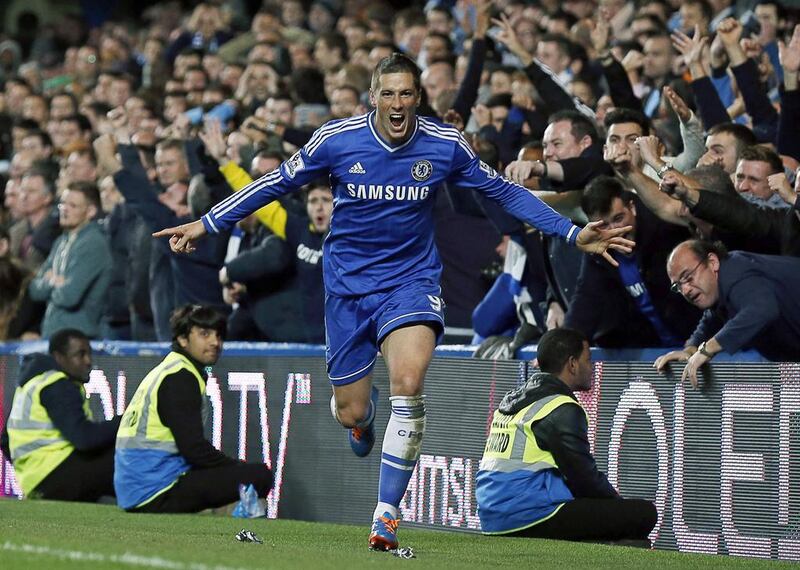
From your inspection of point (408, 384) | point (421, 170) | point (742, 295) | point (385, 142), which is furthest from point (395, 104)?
point (742, 295)

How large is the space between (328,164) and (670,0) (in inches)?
334

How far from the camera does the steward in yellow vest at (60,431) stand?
1128 cm

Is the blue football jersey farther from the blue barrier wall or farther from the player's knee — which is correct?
the blue barrier wall

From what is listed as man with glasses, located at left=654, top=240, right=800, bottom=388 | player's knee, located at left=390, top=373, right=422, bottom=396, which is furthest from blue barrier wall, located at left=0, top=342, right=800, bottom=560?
player's knee, located at left=390, top=373, right=422, bottom=396

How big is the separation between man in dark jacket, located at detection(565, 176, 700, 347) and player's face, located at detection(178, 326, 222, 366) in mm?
2489

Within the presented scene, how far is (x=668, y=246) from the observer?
31.2ft

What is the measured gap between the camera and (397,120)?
7594 millimetres

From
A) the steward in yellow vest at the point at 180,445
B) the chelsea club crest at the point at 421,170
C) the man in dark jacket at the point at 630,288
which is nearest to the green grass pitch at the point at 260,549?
the steward in yellow vest at the point at 180,445

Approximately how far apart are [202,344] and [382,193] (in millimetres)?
3039

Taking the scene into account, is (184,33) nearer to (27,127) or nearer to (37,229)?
(27,127)

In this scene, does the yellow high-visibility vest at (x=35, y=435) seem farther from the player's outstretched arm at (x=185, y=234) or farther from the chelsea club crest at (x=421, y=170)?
the chelsea club crest at (x=421, y=170)

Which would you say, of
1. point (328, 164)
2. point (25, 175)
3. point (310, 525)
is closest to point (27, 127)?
point (25, 175)

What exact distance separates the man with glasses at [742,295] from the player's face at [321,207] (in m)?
3.36

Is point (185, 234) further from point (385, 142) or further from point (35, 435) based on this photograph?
point (35, 435)
